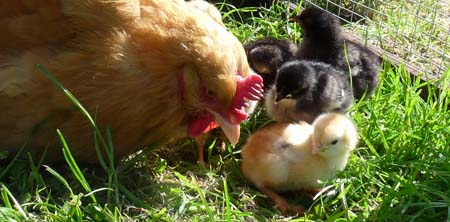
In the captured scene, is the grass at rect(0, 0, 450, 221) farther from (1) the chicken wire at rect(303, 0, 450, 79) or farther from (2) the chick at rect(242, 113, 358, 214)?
(1) the chicken wire at rect(303, 0, 450, 79)

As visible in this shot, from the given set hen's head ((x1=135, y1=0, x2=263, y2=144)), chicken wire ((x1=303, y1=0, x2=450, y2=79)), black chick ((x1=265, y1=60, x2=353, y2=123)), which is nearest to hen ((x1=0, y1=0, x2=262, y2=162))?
hen's head ((x1=135, y1=0, x2=263, y2=144))

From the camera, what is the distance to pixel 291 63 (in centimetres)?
334

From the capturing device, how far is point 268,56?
140 inches

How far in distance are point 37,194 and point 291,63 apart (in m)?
1.36

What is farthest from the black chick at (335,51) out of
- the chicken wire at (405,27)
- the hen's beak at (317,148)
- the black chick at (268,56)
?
the hen's beak at (317,148)

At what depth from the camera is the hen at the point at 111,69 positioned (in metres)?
2.58

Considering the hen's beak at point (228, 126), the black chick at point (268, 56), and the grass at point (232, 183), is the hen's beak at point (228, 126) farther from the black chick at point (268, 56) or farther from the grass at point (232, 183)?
the black chick at point (268, 56)

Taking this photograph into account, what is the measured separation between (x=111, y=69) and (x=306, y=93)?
107 cm

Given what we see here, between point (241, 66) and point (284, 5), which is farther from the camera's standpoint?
point (284, 5)

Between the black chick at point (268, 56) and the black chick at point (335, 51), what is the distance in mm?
99

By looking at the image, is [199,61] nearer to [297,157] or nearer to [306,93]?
[297,157]

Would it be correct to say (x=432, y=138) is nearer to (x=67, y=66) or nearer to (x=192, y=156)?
(x=192, y=156)

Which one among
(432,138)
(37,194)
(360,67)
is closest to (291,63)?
(360,67)

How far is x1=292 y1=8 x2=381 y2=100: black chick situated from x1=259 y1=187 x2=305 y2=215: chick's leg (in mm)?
918
